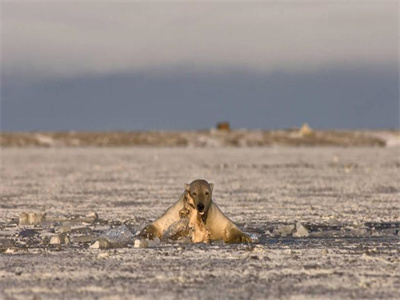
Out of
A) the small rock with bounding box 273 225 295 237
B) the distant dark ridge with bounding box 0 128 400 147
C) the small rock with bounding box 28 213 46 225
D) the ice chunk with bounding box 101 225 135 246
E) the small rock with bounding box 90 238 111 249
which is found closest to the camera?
the small rock with bounding box 90 238 111 249

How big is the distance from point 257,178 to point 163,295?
21969mm

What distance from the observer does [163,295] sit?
28.0ft

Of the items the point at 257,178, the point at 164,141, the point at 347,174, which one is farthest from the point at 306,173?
Result: the point at 164,141

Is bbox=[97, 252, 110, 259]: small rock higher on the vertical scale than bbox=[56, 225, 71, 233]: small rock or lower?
higher

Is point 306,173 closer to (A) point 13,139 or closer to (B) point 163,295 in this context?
(B) point 163,295

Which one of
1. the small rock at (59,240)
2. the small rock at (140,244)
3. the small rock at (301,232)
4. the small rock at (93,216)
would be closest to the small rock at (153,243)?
the small rock at (140,244)

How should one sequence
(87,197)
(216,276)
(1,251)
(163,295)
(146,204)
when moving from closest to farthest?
(163,295), (216,276), (1,251), (146,204), (87,197)

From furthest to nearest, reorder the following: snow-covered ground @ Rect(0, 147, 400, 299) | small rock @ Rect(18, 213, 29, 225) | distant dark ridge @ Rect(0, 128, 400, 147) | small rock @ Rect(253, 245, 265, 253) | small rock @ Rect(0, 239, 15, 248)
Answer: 1. distant dark ridge @ Rect(0, 128, 400, 147)
2. small rock @ Rect(18, 213, 29, 225)
3. small rock @ Rect(0, 239, 15, 248)
4. small rock @ Rect(253, 245, 265, 253)
5. snow-covered ground @ Rect(0, 147, 400, 299)

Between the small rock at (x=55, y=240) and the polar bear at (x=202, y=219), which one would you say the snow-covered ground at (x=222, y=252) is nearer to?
the small rock at (x=55, y=240)

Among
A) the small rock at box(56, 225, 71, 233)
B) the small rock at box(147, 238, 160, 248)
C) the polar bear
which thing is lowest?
the small rock at box(56, 225, 71, 233)

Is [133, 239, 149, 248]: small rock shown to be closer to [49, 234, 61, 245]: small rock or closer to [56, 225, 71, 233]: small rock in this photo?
[49, 234, 61, 245]: small rock

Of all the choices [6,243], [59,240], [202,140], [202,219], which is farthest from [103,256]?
[202,140]

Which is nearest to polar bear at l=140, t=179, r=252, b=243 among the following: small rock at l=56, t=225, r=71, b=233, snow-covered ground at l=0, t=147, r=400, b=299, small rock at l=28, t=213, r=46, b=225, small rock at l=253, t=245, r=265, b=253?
→ snow-covered ground at l=0, t=147, r=400, b=299

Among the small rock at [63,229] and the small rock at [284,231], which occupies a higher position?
the small rock at [284,231]
